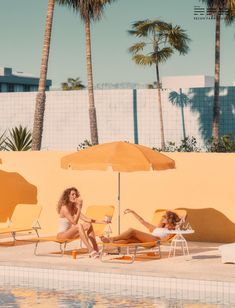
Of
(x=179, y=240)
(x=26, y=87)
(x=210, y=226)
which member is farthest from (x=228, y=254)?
(x=26, y=87)

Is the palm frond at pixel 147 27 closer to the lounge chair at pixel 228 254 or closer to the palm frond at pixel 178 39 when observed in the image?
the palm frond at pixel 178 39

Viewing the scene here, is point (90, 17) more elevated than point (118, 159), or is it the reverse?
point (90, 17)

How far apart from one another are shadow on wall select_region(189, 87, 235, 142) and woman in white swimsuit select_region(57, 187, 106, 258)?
63.0 ft

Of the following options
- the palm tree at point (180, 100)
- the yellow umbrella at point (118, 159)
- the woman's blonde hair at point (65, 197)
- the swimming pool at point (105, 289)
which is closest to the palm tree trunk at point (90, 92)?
the palm tree at point (180, 100)

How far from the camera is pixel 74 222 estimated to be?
15.3 metres

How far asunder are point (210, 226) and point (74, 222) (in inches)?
120

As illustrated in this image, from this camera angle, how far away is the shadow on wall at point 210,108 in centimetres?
3425

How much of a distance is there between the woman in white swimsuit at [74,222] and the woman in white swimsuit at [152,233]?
0.44 metres

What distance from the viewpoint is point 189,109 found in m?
34.7

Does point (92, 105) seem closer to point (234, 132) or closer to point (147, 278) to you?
point (234, 132)

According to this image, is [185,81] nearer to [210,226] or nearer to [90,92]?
[90,92]

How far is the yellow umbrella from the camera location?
14711 millimetres

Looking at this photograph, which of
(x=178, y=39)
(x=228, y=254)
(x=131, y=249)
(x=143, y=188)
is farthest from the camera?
(x=178, y=39)

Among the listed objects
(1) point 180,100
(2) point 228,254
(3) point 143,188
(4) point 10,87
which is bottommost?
(2) point 228,254
